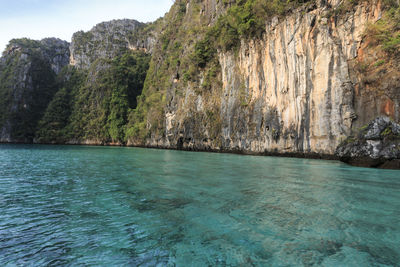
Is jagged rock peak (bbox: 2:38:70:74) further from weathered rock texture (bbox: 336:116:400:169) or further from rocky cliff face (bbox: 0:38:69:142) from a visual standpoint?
weathered rock texture (bbox: 336:116:400:169)

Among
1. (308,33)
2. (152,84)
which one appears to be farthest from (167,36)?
(308,33)

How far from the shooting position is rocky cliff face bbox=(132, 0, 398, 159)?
1700 cm

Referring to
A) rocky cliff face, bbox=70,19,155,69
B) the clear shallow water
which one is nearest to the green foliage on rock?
rocky cliff face, bbox=70,19,155,69

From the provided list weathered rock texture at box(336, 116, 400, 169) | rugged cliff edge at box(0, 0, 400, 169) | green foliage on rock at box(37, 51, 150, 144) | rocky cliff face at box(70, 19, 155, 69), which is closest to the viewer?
weathered rock texture at box(336, 116, 400, 169)

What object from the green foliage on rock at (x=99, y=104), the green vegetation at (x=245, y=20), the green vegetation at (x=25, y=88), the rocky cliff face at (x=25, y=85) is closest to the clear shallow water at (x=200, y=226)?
the green vegetation at (x=245, y=20)

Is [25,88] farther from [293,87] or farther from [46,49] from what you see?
[293,87]

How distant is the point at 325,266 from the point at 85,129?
76.3m

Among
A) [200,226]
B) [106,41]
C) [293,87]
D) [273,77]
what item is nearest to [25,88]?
[106,41]

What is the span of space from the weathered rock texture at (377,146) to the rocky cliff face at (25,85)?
84380 mm

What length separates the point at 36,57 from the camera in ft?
281

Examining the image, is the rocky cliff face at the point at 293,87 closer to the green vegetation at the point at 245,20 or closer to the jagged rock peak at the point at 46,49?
the green vegetation at the point at 245,20

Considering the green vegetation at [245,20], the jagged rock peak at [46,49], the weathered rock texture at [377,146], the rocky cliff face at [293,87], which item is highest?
the jagged rock peak at [46,49]

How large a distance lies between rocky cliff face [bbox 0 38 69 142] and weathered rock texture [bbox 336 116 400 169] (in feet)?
277

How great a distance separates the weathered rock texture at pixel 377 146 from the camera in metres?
11.7
